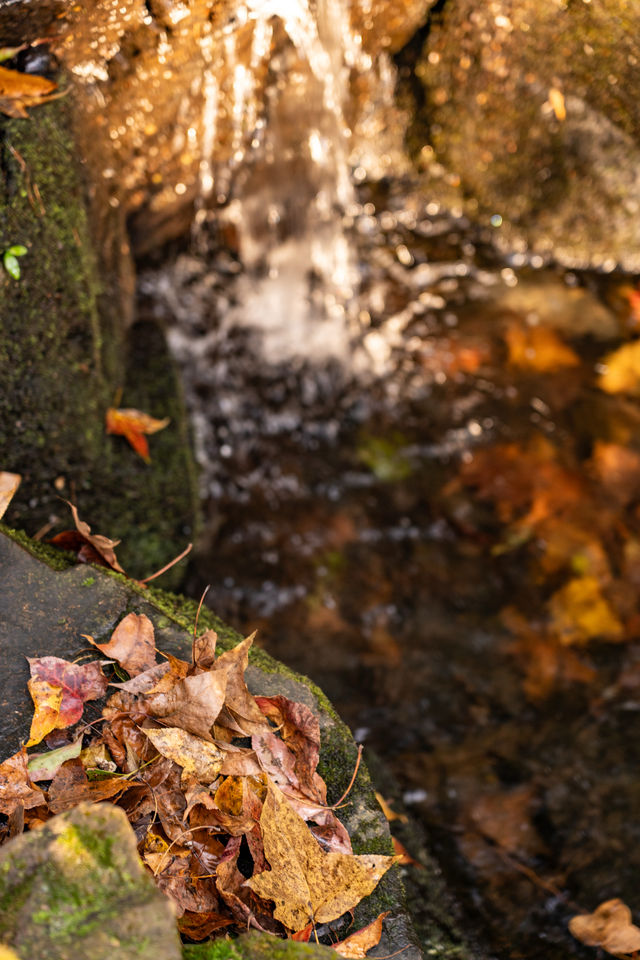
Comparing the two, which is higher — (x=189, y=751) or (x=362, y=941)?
(x=189, y=751)

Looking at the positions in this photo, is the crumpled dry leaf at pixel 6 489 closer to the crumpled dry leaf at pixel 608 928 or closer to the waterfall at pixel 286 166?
the waterfall at pixel 286 166

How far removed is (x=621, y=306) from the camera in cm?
386

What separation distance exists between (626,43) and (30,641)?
3407 millimetres

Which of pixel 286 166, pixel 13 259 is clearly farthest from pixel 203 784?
pixel 286 166

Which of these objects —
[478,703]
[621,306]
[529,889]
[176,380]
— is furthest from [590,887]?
[621,306]

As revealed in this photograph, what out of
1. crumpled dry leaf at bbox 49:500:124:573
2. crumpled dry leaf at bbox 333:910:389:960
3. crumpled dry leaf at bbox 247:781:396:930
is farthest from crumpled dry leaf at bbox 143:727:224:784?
crumpled dry leaf at bbox 49:500:124:573

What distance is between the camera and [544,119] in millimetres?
3443

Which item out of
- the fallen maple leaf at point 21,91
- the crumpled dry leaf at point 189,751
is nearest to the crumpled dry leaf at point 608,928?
the crumpled dry leaf at point 189,751

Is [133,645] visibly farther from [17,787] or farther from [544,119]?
[544,119]

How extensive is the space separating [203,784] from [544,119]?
3634 mm

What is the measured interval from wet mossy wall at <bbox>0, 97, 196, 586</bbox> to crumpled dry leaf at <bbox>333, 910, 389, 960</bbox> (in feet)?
5.30

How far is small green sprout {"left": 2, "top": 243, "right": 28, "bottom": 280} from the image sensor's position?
6.72ft

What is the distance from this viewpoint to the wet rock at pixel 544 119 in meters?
3.01

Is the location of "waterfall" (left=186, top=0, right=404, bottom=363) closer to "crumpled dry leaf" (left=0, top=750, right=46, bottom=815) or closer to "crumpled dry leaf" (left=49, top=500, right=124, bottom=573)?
"crumpled dry leaf" (left=49, top=500, right=124, bottom=573)
